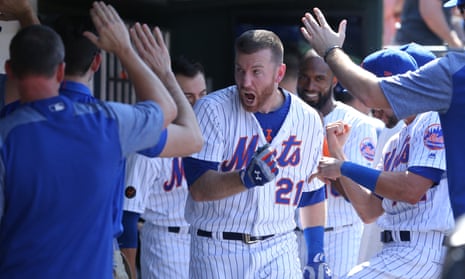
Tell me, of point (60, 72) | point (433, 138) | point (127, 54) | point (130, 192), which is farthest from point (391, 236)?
point (60, 72)

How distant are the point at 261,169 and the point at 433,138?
0.96 meters

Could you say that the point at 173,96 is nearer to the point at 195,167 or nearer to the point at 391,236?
the point at 195,167

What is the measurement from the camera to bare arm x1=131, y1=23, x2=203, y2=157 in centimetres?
389

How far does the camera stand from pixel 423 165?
16.4ft

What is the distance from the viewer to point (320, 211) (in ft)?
19.0

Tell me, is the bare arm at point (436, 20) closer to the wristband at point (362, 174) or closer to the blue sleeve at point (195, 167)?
the wristband at point (362, 174)

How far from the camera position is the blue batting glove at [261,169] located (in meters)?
4.77

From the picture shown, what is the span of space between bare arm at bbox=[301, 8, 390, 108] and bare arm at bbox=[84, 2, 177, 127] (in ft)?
2.73

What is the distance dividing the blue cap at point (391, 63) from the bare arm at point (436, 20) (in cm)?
493

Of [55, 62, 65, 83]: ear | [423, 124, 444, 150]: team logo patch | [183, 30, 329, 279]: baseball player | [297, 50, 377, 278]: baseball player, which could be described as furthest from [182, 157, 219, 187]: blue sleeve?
[297, 50, 377, 278]: baseball player

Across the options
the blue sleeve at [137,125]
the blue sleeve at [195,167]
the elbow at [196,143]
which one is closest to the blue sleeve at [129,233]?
the blue sleeve at [195,167]

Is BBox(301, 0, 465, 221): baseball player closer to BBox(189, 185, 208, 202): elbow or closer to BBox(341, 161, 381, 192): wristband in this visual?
BBox(341, 161, 381, 192): wristband

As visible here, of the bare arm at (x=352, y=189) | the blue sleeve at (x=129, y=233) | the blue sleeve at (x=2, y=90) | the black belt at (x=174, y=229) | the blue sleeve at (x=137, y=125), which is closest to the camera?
the blue sleeve at (x=137, y=125)

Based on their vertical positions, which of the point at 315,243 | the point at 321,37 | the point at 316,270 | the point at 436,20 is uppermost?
the point at 436,20
